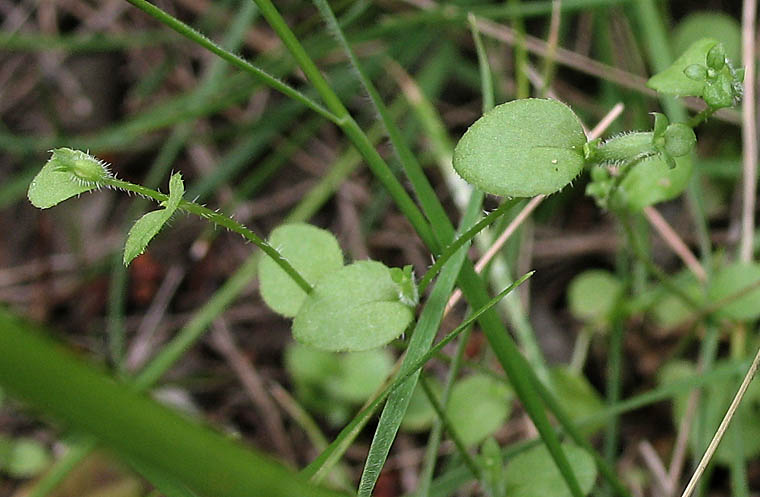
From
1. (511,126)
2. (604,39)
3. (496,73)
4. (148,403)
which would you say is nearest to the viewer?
(148,403)

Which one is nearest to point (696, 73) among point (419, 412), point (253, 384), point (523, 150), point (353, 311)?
point (523, 150)

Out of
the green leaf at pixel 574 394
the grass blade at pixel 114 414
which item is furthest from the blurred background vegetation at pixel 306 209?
the grass blade at pixel 114 414

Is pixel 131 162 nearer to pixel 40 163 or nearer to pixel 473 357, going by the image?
pixel 40 163

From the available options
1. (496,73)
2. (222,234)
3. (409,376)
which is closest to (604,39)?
(496,73)

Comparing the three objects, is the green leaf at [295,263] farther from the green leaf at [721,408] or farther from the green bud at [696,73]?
the green leaf at [721,408]

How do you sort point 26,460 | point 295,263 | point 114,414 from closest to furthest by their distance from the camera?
point 114,414 → point 295,263 → point 26,460

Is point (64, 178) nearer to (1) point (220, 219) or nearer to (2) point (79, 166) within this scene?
(2) point (79, 166)
